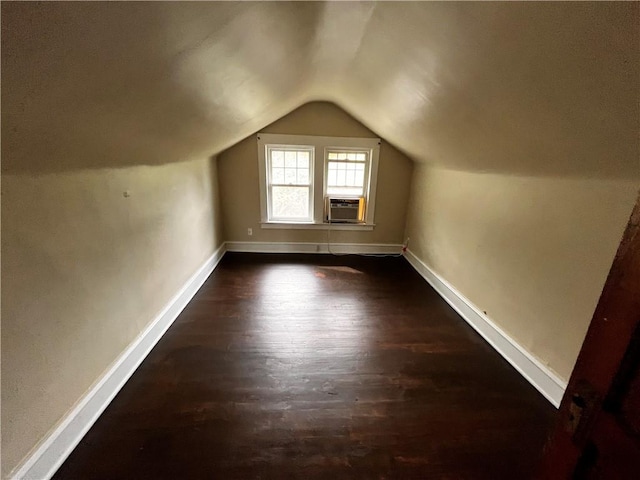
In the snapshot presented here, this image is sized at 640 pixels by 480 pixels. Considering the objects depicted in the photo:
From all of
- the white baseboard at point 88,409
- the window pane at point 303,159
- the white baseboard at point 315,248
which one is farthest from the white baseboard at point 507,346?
the white baseboard at point 88,409

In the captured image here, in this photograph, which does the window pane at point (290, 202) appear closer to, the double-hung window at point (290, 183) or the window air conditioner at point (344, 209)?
the double-hung window at point (290, 183)

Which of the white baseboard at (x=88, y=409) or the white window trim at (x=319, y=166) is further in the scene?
the white window trim at (x=319, y=166)

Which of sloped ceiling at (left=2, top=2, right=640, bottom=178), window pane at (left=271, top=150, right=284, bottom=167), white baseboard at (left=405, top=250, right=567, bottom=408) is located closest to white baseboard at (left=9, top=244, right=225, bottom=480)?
sloped ceiling at (left=2, top=2, right=640, bottom=178)

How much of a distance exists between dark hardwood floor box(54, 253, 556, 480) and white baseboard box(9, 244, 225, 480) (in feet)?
0.15

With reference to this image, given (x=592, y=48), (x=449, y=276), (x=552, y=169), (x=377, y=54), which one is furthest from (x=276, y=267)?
(x=592, y=48)

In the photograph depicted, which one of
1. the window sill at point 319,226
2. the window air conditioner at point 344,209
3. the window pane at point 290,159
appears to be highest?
the window pane at point 290,159

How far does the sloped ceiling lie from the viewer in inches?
31.7

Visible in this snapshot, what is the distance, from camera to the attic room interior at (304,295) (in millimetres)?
916

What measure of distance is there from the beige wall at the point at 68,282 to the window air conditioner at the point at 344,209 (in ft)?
7.71

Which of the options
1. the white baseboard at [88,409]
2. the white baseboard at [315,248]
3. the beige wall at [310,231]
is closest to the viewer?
the white baseboard at [88,409]

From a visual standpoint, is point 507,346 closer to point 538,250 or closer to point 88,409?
point 538,250

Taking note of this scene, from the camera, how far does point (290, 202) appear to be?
420 centimetres

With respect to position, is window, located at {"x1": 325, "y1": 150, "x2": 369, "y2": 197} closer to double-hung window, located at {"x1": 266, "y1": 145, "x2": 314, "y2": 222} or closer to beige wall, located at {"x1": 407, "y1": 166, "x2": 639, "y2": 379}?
double-hung window, located at {"x1": 266, "y1": 145, "x2": 314, "y2": 222}

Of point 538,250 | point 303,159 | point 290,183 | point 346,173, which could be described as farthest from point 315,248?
point 538,250
